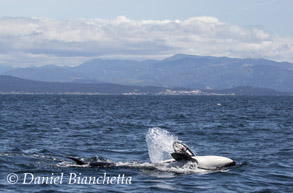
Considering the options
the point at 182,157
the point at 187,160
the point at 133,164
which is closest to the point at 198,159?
the point at 187,160

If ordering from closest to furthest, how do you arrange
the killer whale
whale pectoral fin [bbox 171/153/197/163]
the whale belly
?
whale pectoral fin [bbox 171/153/197/163] → the killer whale → the whale belly

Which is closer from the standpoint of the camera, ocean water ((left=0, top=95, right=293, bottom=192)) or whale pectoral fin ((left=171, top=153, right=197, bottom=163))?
ocean water ((left=0, top=95, right=293, bottom=192))

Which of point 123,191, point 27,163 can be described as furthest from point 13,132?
point 123,191

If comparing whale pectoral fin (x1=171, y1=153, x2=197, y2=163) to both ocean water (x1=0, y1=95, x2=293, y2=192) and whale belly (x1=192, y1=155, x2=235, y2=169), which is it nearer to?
whale belly (x1=192, y1=155, x2=235, y2=169)

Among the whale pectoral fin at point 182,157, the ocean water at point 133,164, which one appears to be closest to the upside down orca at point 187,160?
the whale pectoral fin at point 182,157

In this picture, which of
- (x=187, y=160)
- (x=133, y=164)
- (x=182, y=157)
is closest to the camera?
(x=182, y=157)

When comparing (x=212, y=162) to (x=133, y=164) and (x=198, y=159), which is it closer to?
(x=198, y=159)

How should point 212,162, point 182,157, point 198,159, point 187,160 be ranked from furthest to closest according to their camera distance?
point 212,162
point 198,159
point 187,160
point 182,157

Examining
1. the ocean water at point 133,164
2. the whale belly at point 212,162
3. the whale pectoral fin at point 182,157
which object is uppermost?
the whale pectoral fin at point 182,157

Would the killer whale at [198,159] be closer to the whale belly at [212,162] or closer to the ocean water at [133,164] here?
the whale belly at [212,162]

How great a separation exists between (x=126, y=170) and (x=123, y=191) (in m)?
3.93

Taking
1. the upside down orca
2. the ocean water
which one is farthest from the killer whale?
the ocean water

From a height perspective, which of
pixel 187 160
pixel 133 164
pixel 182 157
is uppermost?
pixel 182 157

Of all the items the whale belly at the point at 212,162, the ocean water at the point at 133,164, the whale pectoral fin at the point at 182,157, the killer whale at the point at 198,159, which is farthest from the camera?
the whale belly at the point at 212,162
